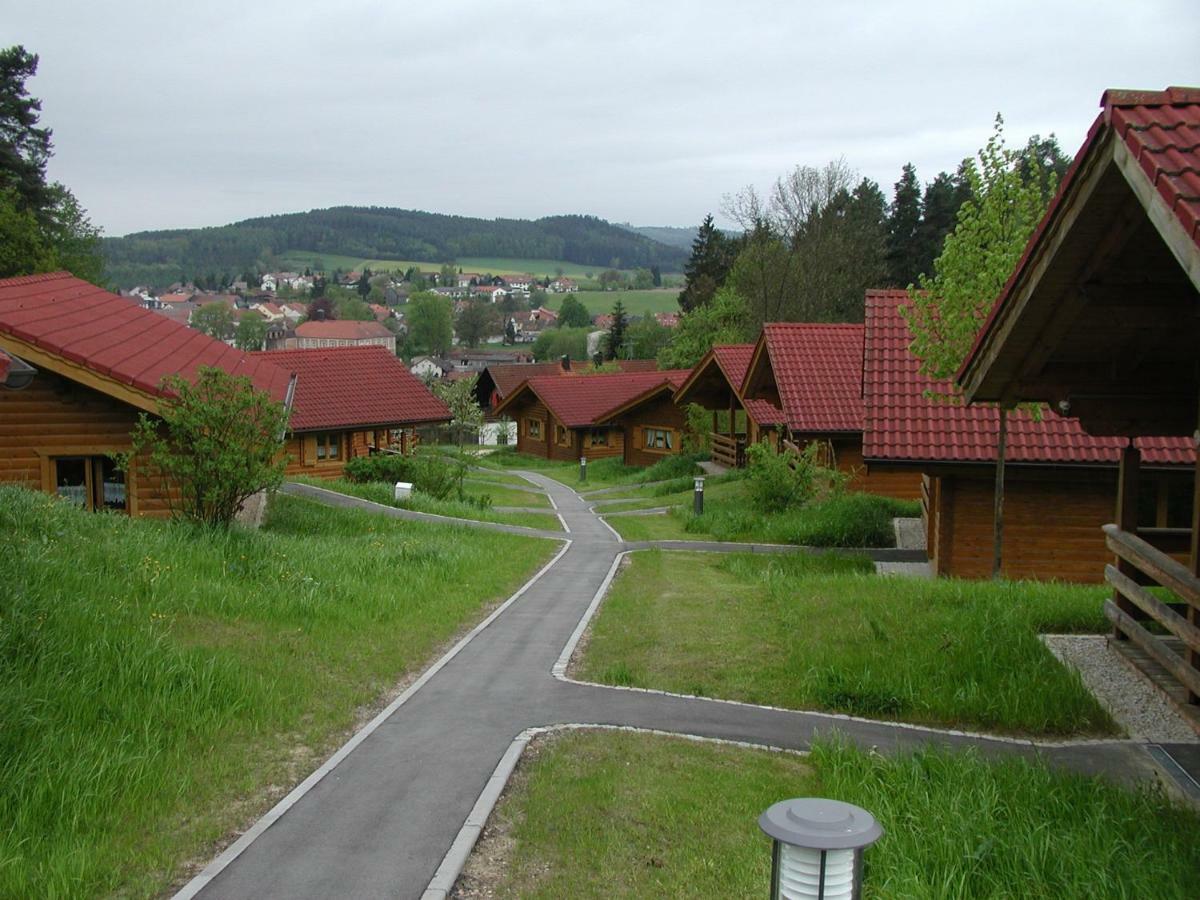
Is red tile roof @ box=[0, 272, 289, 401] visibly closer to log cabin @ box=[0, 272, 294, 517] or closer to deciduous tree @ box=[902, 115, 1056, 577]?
log cabin @ box=[0, 272, 294, 517]

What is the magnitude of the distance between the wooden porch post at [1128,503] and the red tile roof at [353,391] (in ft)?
92.9

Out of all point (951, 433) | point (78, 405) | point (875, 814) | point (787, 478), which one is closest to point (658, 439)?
point (787, 478)

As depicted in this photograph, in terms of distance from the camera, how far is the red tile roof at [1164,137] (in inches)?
183

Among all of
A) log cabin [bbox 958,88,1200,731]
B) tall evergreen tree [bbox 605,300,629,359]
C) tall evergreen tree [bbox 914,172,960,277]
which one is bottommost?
log cabin [bbox 958,88,1200,731]

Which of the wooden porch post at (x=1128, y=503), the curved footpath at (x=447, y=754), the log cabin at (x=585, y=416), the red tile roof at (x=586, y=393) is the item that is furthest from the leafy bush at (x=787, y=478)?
the red tile roof at (x=586, y=393)

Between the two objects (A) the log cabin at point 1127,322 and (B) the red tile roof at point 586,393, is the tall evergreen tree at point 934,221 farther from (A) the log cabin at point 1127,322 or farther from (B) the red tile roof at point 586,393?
(A) the log cabin at point 1127,322

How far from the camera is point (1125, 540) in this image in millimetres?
9477

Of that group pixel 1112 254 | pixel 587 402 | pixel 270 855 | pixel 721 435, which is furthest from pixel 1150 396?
pixel 587 402

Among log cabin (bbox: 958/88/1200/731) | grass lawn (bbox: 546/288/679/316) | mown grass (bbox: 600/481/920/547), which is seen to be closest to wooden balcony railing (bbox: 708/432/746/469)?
mown grass (bbox: 600/481/920/547)

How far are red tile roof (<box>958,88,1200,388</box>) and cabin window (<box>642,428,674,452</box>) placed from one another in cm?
4431

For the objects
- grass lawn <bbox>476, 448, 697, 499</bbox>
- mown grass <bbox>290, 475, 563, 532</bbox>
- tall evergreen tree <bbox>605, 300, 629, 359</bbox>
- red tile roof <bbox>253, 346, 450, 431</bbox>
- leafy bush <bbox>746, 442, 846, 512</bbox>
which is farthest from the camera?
tall evergreen tree <bbox>605, 300, 629, 359</bbox>

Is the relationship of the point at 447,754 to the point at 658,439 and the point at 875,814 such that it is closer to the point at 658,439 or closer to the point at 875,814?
the point at 875,814

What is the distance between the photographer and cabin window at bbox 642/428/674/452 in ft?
165

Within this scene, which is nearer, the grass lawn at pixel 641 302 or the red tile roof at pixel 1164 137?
the red tile roof at pixel 1164 137
